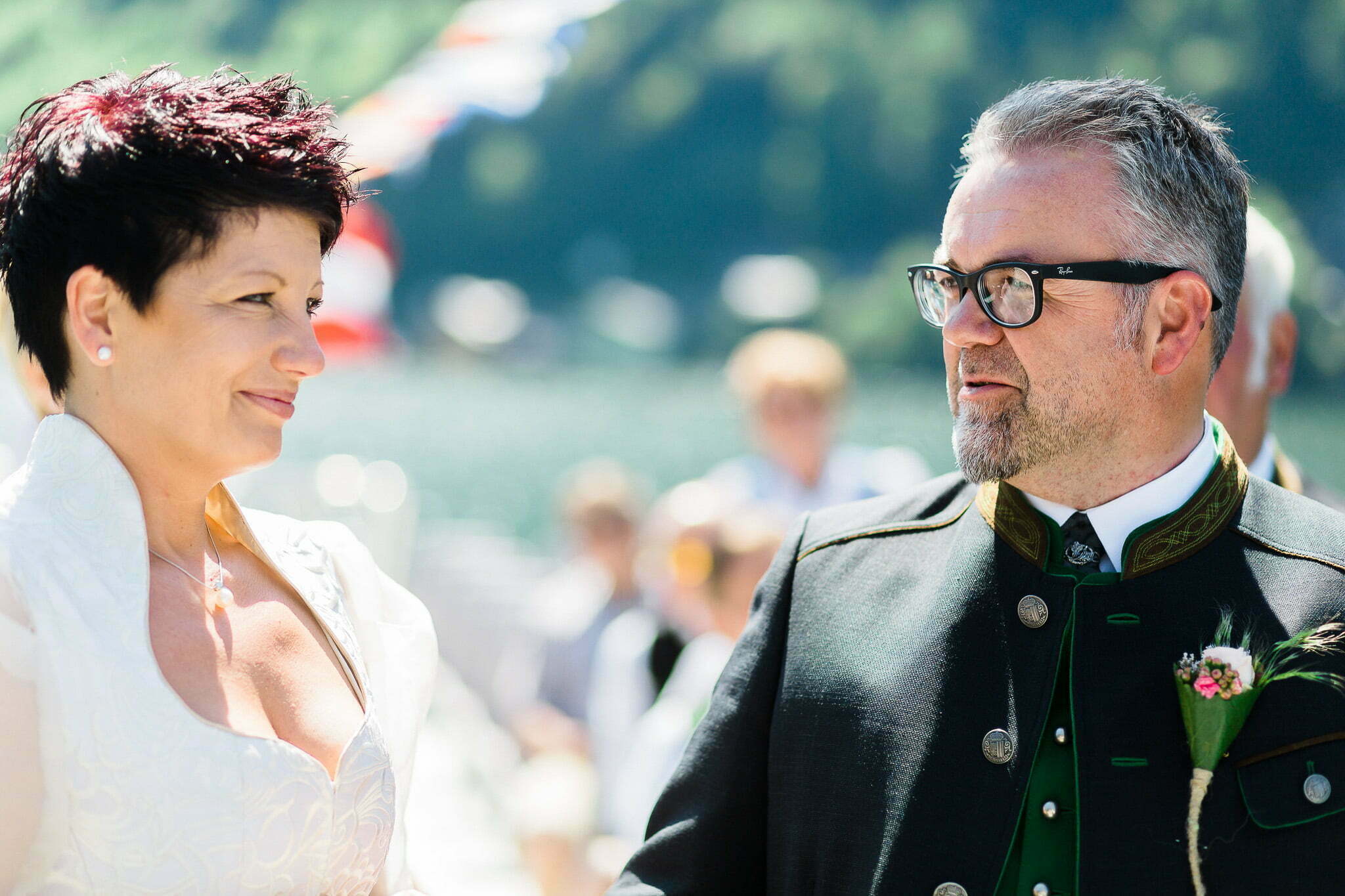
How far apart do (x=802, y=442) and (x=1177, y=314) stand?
2.49 meters

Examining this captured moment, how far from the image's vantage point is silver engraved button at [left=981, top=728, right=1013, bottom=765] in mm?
1564

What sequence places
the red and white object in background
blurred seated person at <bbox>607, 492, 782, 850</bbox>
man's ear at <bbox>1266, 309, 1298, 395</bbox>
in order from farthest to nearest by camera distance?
1. the red and white object in background
2. blurred seated person at <bbox>607, 492, 782, 850</bbox>
3. man's ear at <bbox>1266, 309, 1298, 395</bbox>

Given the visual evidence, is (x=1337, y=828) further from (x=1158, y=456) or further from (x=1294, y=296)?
(x=1294, y=296)

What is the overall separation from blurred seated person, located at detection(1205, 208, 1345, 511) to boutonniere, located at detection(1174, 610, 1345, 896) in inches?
37.9

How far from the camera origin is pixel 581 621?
4.43 meters

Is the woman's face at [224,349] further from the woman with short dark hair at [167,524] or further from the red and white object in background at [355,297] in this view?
the red and white object in background at [355,297]

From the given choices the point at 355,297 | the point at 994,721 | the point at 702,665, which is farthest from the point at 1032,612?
the point at 355,297

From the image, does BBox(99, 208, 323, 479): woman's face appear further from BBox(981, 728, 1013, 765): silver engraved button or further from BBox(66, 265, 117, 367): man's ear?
BBox(981, 728, 1013, 765): silver engraved button

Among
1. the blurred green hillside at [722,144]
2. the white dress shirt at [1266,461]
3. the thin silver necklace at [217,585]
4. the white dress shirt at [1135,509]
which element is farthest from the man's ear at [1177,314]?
the blurred green hillside at [722,144]

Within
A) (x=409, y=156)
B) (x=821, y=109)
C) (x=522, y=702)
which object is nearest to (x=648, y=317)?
(x=821, y=109)

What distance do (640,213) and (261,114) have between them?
12.1m

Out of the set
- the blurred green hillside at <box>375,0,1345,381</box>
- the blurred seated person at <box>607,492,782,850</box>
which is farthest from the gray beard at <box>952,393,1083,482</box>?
the blurred green hillside at <box>375,0,1345,381</box>

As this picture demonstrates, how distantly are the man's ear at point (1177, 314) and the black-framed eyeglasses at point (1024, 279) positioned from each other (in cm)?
2

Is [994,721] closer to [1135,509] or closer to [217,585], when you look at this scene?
[1135,509]
